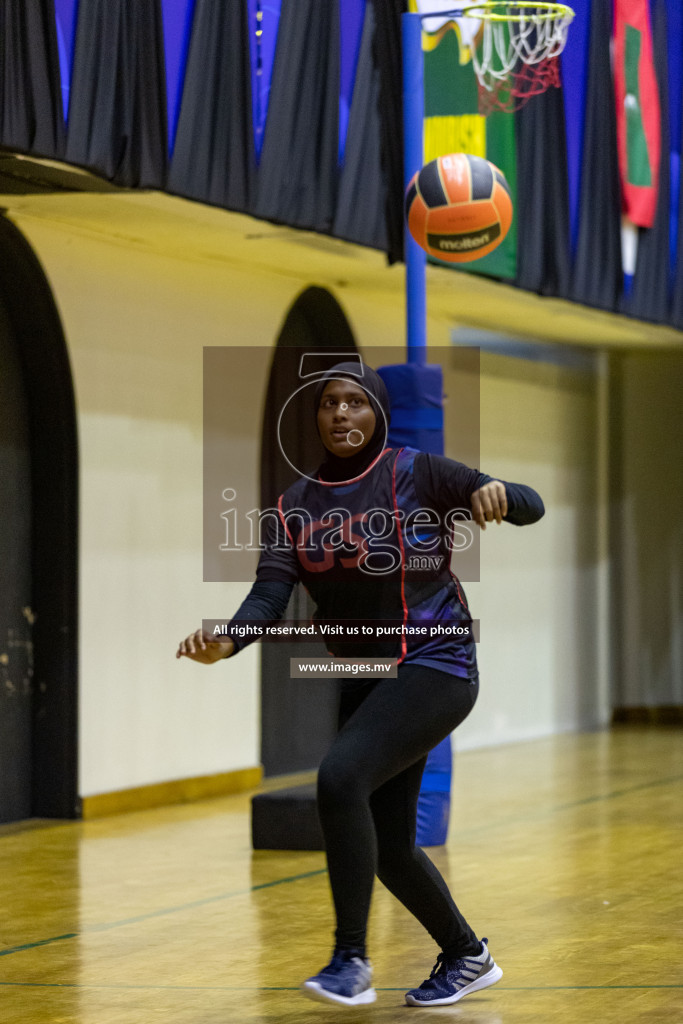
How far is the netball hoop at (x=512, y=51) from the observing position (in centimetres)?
1045

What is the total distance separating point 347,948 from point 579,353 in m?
12.6

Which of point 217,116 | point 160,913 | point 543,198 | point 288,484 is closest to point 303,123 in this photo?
point 217,116

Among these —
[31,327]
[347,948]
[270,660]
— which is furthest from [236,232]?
[347,948]

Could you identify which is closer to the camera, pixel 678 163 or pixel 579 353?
pixel 678 163

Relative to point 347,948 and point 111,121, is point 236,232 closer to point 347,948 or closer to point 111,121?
point 111,121

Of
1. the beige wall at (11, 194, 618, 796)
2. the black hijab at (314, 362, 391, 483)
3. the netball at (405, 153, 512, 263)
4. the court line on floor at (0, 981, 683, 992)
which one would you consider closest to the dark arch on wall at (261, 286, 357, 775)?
the beige wall at (11, 194, 618, 796)

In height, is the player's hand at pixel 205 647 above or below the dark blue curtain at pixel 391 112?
below

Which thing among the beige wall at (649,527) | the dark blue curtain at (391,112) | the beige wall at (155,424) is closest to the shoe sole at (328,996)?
the beige wall at (155,424)

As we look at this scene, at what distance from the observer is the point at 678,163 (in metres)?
14.2

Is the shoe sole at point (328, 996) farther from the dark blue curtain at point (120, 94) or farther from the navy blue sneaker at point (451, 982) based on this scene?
the dark blue curtain at point (120, 94)

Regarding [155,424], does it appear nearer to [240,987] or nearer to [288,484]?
[288,484]

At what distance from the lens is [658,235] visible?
1380cm

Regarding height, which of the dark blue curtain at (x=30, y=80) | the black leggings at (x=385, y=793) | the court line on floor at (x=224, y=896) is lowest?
the court line on floor at (x=224, y=896)

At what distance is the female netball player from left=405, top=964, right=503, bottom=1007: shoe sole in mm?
10
